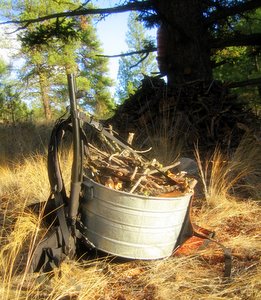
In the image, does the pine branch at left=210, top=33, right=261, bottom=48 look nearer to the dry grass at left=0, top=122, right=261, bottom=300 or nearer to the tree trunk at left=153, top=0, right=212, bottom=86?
the tree trunk at left=153, top=0, right=212, bottom=86

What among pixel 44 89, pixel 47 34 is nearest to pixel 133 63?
pixel 44 89

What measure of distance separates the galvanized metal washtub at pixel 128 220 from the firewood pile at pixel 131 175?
0.11 m

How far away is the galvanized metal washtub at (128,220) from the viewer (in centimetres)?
278

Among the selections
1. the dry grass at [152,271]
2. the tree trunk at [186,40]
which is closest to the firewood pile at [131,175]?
the dry grass at [152,271]

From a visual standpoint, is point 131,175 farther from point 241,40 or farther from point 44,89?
point 44,89

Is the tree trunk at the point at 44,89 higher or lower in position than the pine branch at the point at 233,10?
lower

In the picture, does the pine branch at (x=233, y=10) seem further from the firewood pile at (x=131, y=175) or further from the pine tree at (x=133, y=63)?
the pine tree at (x=133, y=63)

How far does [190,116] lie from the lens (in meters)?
6.54

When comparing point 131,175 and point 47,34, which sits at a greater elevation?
point 47,34

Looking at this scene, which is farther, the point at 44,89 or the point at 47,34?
the point at 44,89

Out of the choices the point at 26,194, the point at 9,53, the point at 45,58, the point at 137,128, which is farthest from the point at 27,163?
the point at 9,53

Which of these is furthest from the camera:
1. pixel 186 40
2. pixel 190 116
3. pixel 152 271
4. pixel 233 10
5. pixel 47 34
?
pixel 47 34

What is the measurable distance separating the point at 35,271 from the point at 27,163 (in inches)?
110

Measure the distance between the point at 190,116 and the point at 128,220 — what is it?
13.0 feet
